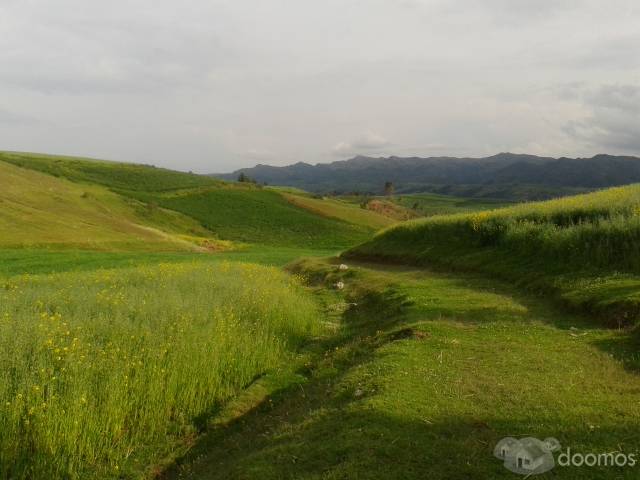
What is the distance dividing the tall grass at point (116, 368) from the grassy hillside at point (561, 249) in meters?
8.26

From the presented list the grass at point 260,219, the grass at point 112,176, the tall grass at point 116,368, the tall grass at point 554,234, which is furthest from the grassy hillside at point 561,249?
the grass at point 112,176

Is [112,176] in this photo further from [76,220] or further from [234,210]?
[76,220]

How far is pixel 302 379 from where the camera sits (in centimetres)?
1032

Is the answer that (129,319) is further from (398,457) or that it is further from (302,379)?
(398,457)

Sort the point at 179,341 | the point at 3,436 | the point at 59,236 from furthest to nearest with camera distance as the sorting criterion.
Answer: the point at 59,236 → the point at 179,341 → the point at 3,436

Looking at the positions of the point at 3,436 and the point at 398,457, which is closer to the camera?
the point at 398,457

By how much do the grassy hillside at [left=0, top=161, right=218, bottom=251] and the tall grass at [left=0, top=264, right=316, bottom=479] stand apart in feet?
112

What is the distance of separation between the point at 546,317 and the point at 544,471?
8078mm

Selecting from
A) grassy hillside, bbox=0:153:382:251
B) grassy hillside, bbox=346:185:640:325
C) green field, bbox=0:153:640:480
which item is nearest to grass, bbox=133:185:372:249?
grassy hillside, bbox=0:153:382:251

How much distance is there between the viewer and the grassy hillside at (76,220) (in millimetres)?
43438

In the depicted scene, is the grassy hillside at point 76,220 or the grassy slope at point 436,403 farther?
the grassy hillside at point 76,220

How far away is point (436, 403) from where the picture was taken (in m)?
6.80

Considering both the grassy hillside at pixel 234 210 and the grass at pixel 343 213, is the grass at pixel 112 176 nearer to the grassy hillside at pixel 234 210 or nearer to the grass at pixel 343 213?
the grassy hillside at pixel 234 210

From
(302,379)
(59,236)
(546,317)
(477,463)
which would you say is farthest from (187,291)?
(59,236)
